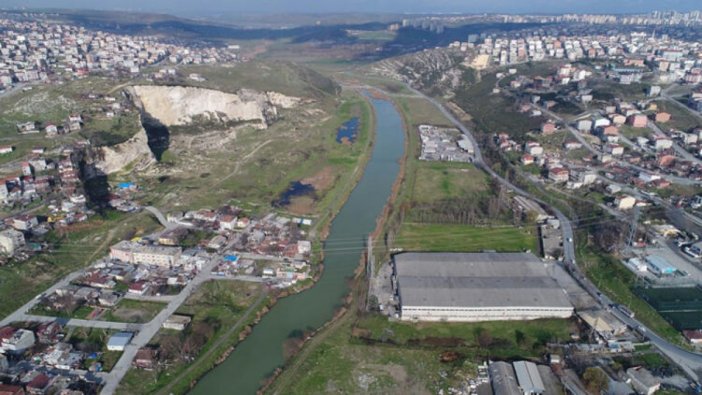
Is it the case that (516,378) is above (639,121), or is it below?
below

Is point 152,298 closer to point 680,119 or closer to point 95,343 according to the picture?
point 95,343

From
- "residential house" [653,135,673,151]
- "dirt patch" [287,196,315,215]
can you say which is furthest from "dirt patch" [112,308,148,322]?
"residential house" [653,135,673,151]

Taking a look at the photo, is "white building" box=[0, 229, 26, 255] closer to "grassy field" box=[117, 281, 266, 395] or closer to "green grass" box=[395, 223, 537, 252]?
"grassy field" box=[117, 281, 266, 395]

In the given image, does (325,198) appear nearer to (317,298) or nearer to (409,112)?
(317,298)

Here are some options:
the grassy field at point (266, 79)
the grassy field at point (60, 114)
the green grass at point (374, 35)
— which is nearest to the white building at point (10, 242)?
the grassy field at point (60, 114)

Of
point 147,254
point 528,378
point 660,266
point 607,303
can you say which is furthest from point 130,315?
point 660,266

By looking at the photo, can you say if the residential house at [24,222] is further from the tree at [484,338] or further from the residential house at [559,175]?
the residential house at [559,175]

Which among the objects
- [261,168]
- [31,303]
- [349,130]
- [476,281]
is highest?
[349,130]

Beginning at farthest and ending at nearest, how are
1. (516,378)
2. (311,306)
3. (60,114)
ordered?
(60,114)
(311,306)
(516,378)
